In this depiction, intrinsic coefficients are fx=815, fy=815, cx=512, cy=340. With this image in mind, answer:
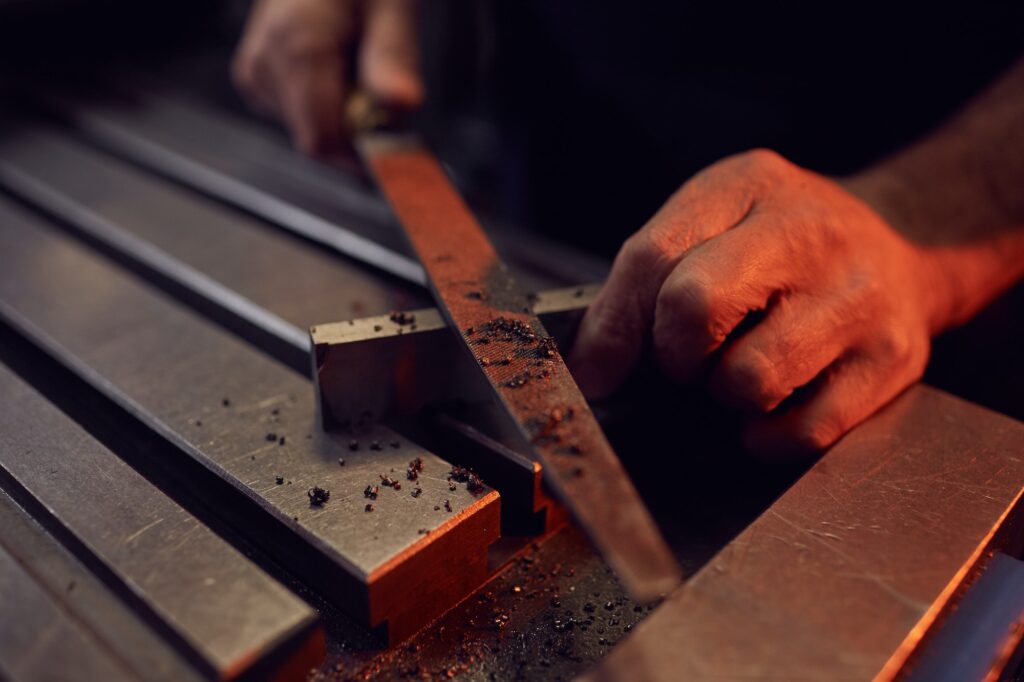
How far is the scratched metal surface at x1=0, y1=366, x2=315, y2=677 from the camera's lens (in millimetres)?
661

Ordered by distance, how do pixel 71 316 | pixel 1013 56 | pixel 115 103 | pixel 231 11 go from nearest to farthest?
pixel 71 316 < pixel 1013 56 < pixel 115 103 < pixel 231 11

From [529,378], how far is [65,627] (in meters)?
0.46

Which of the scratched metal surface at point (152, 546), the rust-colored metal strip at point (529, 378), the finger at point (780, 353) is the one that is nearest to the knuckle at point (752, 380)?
the finger at point (780, 353)

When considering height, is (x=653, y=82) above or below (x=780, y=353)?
above

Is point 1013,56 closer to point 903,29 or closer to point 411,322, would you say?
point 903,29

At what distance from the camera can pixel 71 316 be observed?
1112 mm

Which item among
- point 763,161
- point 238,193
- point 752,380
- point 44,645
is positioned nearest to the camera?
point 44,645

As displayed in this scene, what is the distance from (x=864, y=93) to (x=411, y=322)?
1.05 m

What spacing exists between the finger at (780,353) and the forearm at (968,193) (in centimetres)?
32

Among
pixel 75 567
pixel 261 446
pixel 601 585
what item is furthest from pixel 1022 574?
pixel 75 567

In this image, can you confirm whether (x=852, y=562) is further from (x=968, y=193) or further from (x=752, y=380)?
(x=968, y=193)

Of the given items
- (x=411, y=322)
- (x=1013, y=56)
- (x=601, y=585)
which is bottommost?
(x=601, y=585)

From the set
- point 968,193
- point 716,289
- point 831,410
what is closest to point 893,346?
point 831,410

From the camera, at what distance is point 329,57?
1.63m
